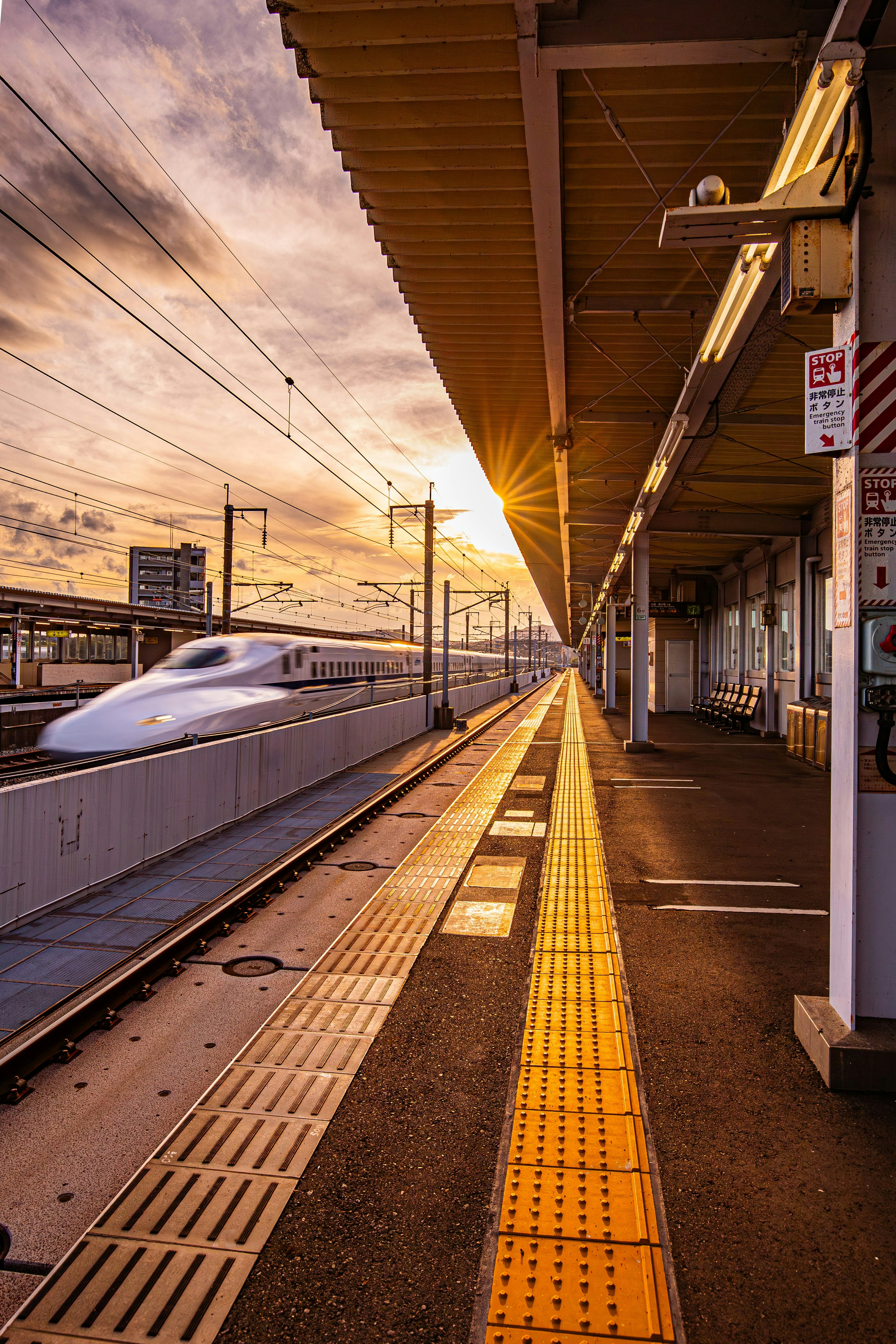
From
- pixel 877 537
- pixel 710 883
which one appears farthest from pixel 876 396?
pixel 710 883

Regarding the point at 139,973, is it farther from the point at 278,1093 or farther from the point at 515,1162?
the point at 515,1162

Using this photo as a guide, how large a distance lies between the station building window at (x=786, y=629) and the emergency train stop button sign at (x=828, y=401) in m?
14.5

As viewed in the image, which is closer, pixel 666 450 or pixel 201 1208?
pixel 201 1208

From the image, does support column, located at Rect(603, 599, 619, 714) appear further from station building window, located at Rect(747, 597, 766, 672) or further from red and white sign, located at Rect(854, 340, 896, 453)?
red and white sign, located at Rect(854, 340, 896, 453)

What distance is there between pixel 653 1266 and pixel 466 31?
20.0ft

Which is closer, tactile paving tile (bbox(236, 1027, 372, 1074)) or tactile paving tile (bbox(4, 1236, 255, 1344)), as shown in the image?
tactile paving tile (bbox(4, 1236, 255, 1344))

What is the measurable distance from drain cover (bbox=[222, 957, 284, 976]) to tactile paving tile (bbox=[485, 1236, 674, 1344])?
265 cm

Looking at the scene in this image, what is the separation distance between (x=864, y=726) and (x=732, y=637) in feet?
71.5

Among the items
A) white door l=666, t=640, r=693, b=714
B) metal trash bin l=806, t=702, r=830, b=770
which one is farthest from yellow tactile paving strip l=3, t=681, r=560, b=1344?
white door l=666, t=640, r=693, b=714

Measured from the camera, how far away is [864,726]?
3707 millimetres

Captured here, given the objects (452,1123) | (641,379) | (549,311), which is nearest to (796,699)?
(641,379)

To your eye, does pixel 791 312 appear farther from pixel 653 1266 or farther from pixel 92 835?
pixel 92 835

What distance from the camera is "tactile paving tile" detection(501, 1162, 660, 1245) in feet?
8.61

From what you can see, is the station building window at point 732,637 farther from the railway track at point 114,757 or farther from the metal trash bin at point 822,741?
the railway track at point 114,757
